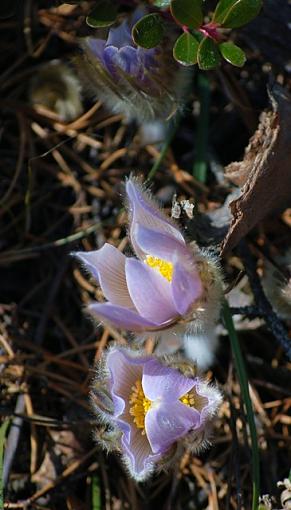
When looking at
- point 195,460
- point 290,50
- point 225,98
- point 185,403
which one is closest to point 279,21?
point 290,50

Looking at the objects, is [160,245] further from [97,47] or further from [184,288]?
[97,47]

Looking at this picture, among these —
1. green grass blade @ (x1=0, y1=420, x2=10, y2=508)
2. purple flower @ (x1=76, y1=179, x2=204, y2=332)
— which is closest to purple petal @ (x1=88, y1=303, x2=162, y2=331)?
purple flower @ (x1=76, y1=179, x2=204, y2=332)

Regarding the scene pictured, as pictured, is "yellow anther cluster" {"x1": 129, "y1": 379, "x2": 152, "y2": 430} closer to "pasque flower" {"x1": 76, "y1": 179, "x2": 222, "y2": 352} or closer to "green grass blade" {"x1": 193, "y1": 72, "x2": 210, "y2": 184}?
"pasque flower" {"x1": 76, "y1": 179, "x2": 222, "y2": 352}

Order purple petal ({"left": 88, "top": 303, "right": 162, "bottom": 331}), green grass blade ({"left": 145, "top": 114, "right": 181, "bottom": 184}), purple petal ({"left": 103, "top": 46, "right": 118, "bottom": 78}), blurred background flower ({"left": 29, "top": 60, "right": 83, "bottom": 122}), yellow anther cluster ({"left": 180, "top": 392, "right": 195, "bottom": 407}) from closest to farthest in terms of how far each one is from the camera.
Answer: purple petal ({"left": 88, "top": 303, "right": 162, "bottom": 331}) < yellow anther cluster ({"left": 180, "top": 392, "right": 195, "bottom": 407}) < purple petal ({"left": 103, "top": 46, "right": 118, "bottom": 78}) < green grass blade ({"left": 145, "top": 114, "right": 181, "bottom": 184}) < blurred background flower ({"left": 29, "top": 60, "right": 83, "bottom": 122})

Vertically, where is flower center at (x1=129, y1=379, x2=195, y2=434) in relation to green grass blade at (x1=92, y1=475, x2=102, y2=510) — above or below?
above

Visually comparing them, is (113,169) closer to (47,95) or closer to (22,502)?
(47,95)

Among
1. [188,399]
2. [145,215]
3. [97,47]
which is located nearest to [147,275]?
[145,215]
